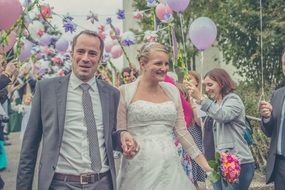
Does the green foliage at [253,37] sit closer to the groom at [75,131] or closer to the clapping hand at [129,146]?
the clapping hand at [129,146]

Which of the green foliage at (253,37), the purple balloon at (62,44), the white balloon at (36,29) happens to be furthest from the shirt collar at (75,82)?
the green foliage at (253,37)

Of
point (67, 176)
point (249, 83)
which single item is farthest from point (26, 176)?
point (249, 83)

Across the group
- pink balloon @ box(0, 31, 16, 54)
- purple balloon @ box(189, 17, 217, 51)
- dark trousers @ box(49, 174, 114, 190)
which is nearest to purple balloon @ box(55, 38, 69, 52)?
pink balloon @ box(0, 31, 16, 54)

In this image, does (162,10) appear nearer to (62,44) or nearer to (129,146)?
(62,44)

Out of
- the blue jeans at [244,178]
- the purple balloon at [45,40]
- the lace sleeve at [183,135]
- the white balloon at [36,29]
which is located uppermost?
the white balloon at [36,29]

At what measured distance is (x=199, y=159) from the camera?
176 inches

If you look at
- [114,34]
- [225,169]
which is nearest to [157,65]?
[225,169]

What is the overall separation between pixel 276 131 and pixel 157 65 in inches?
56.3

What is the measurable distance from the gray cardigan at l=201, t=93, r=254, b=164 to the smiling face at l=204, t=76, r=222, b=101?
0.38 feet

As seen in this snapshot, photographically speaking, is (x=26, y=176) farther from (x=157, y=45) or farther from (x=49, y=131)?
(x=157, y=45)

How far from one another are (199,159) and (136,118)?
61cm

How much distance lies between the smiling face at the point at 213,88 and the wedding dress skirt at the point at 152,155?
141 cm

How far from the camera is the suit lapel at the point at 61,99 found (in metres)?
3.70

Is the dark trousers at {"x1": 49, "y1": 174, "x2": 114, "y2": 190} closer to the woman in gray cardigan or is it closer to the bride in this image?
the bride
